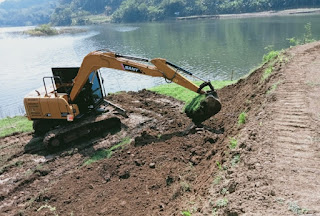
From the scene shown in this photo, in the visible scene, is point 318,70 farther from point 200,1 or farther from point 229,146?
point 200,1

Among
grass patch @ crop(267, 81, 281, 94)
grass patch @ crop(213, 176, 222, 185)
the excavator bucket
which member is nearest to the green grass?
the excavator bucket

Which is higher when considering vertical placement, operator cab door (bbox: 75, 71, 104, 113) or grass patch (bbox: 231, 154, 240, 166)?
operator cab door (bbox: 75, 71, 104, 113)

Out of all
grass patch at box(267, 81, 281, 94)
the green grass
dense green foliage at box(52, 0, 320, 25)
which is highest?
dense green foliage at box(52, 0, 320, 25)

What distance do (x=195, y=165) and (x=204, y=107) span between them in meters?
2.35

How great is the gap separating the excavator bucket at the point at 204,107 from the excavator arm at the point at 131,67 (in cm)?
31

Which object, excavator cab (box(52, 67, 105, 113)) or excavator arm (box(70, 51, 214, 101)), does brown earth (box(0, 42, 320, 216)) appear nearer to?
excavator cab (box(52, 67, 105, 113))

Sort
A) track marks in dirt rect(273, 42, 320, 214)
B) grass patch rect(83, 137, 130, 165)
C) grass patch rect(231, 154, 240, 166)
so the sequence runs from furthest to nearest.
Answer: grass patch rect(83, 137, 130, 165)
grass patch rect(231, 154, 240, 166)
track marks in dirt rect(273, 42, 320, 214)

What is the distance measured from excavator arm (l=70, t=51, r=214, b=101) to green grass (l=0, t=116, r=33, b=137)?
3.74m

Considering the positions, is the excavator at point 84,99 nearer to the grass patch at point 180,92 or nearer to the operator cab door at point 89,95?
the operator cab door at point 89,95

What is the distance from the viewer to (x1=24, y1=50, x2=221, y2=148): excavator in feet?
32.4

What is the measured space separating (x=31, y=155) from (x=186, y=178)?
6234 mm

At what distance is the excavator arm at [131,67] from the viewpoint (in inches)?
387

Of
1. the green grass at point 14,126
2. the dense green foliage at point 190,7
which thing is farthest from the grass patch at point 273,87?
the dense green foliage at point 190,7

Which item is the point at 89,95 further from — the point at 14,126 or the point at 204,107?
the point at 204,107
